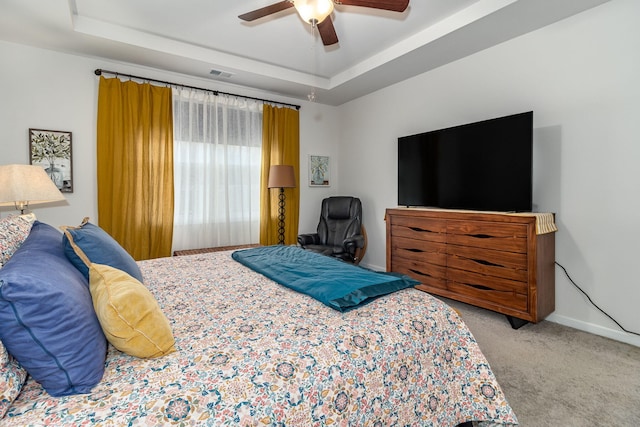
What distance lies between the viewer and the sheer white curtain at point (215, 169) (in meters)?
3.85

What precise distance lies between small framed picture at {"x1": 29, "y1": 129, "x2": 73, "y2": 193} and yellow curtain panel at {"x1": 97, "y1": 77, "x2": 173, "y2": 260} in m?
0.28

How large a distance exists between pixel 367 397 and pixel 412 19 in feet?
10.2

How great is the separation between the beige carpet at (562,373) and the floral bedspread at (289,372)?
0.66 meters

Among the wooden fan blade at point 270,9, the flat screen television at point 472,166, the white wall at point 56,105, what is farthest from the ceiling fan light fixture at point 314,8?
the white wall at point 56,105

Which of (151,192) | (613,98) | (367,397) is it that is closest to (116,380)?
(367,397)

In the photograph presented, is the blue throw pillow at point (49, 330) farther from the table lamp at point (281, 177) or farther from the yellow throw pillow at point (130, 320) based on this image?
the table lamp at point (281, 177)

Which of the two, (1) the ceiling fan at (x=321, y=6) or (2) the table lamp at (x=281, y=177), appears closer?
(1) the ceiling fan at (x=321, y=6)

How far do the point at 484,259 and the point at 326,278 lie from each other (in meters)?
1.87

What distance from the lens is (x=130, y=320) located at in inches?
38.2

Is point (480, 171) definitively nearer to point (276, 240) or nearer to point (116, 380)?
point (276, 240)

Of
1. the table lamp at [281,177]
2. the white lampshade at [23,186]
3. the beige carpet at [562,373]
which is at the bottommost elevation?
the beige carpet at [562,373]

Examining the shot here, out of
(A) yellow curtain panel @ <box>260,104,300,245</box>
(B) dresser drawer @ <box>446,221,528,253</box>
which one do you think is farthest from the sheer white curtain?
(B) dresser drawer @ <box>446,221,528,253</box>

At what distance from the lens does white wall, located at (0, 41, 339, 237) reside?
301 cm

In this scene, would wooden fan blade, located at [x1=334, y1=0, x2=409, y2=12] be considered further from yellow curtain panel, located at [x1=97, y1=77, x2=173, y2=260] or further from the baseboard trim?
the baseboard trim
